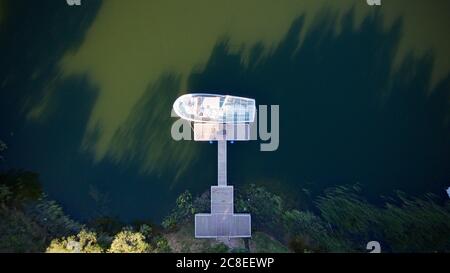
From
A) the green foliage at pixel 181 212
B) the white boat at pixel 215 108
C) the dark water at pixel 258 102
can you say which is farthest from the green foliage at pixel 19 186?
the white boat at pixel 215 108

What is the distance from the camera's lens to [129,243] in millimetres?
5574

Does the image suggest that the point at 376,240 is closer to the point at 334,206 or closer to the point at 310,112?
the point at 334,206

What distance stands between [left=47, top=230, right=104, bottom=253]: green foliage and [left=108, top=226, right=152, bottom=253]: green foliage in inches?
5.9

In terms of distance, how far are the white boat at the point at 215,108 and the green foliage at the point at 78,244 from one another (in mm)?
1472

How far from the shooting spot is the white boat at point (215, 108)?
5.48 metres

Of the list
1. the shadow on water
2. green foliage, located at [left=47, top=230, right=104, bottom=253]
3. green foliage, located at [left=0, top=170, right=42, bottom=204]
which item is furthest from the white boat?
green foliage, located at [left=0, top=170, right=42, bottom=204]

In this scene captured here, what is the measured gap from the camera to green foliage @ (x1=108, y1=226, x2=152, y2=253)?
553 cm

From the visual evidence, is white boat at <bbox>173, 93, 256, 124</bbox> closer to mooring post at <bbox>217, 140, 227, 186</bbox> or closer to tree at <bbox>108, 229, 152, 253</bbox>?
mooring post at <bbox>217, 140, 227, 186</bbox>

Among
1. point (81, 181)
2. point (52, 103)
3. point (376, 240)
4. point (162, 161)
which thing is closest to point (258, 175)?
point (162, 161)

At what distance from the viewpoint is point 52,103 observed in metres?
5.57

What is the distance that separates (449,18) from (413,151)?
4.43ft

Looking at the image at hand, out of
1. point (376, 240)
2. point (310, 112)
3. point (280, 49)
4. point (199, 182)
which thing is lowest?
point (376, 240)

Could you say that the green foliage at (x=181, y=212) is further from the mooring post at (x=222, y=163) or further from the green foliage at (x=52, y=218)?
the green foliage at (x=52, y=218)

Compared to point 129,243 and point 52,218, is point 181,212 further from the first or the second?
point 52,218
